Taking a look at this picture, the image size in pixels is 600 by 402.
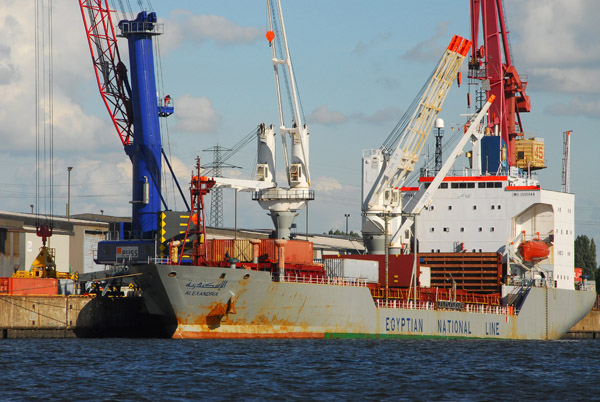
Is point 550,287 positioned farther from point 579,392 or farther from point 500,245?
point 579,392

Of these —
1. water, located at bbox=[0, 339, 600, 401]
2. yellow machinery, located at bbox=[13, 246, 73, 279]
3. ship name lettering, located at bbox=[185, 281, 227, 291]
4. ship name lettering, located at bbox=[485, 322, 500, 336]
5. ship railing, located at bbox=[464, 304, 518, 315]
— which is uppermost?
yellow machinery, located at bbox=[13, 246, 73, 279]

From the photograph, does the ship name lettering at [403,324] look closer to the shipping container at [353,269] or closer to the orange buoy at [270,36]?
the shipping container at [353,269]

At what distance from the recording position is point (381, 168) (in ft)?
214

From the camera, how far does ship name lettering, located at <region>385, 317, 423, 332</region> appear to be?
57719mm

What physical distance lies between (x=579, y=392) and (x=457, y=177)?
34483mm

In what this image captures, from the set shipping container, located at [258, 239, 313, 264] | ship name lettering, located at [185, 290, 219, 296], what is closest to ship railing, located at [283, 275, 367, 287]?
shipping container, located at [258, 239, 313, 264]

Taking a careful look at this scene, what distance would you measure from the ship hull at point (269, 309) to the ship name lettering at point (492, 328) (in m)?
2.69

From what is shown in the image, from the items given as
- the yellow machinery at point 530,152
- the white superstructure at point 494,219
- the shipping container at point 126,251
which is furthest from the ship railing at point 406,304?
the yellow machinery at point 530,152

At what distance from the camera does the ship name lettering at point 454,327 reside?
6162cm

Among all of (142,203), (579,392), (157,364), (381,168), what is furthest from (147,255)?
(579,392)

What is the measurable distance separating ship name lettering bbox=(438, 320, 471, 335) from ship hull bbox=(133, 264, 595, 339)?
8 centimetres

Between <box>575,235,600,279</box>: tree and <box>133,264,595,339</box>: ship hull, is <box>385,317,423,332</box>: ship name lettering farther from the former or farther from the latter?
<box>575,235,600,279</box>: tree

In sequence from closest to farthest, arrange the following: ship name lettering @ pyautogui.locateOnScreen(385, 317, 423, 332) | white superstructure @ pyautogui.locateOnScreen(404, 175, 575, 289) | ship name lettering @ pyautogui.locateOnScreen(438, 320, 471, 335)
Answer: ship name lettering @ pyautogui.locateOnScreen(385, 317, 423, 332) < ship name lettering @ pyautogui.locateOnScreen(438, 320, 471, 335) < white superstructure @ pyautogui.locateOnScreen(404, 175, 575, 289)

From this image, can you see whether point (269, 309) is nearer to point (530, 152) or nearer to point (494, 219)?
point (494, 219)
